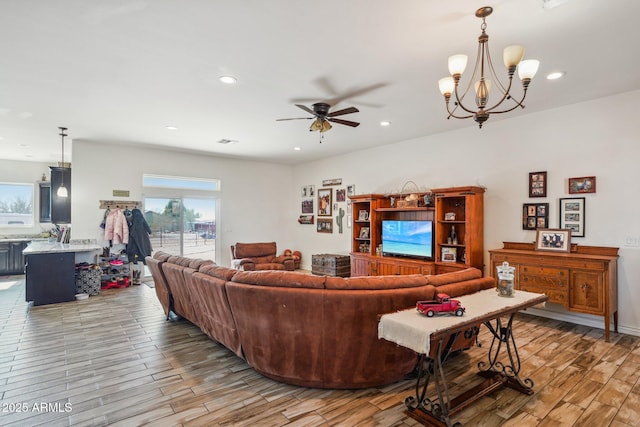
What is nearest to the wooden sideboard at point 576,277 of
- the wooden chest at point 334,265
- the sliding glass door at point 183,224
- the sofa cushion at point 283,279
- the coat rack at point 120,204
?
the sofa cushion at point 283,279

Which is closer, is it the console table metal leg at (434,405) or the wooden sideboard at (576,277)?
the console table metal leg at (434,405)

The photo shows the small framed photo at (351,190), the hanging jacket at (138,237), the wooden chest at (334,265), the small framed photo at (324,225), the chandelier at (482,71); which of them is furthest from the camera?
the small framed photo at (324,225)

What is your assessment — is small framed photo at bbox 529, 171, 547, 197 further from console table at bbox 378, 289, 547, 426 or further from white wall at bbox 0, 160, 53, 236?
white wall at bbox 0, 160, 53, 236

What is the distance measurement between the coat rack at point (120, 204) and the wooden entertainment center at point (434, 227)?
4.59 metres

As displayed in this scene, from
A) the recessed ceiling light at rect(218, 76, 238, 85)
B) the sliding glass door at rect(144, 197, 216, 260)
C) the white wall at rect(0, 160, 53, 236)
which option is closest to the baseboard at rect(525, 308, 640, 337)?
the recessed ceiling light at rect(218, 76, 238, 85)

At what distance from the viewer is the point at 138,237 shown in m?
6.79

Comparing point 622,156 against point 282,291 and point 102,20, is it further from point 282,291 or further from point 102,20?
point 102,20

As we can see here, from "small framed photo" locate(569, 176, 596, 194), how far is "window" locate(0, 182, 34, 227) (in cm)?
1162

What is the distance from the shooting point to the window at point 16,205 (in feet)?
27.1

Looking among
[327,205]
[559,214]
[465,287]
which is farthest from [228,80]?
[327,205]

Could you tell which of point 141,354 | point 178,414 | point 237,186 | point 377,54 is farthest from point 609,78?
point 237,186

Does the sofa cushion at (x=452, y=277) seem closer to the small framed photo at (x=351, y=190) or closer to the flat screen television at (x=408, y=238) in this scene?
the flat screen television at (x=408, y=238)

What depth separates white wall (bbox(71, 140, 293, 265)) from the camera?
6.39 metres

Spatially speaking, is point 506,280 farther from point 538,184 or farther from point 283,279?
point 538,184
